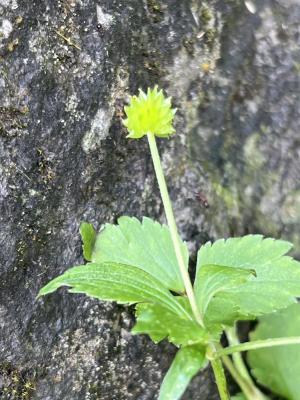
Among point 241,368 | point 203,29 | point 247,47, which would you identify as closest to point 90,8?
point 203,29

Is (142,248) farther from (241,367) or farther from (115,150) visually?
(241,367)

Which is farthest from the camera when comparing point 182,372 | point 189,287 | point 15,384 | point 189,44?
point 189,44

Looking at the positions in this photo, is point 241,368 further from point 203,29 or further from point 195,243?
point 203,29

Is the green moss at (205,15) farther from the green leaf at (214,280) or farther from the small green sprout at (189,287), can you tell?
the green leaf at (214,280)

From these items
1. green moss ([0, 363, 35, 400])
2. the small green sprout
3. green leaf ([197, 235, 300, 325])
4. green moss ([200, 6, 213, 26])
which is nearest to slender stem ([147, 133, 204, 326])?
the small green sprout

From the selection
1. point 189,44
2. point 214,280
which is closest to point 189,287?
point 214,280

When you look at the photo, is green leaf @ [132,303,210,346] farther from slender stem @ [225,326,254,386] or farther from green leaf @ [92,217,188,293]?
slender stem @ [225,326,254,386]

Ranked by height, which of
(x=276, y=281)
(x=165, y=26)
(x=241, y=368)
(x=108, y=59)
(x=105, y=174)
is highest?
(x=165, y=26)
